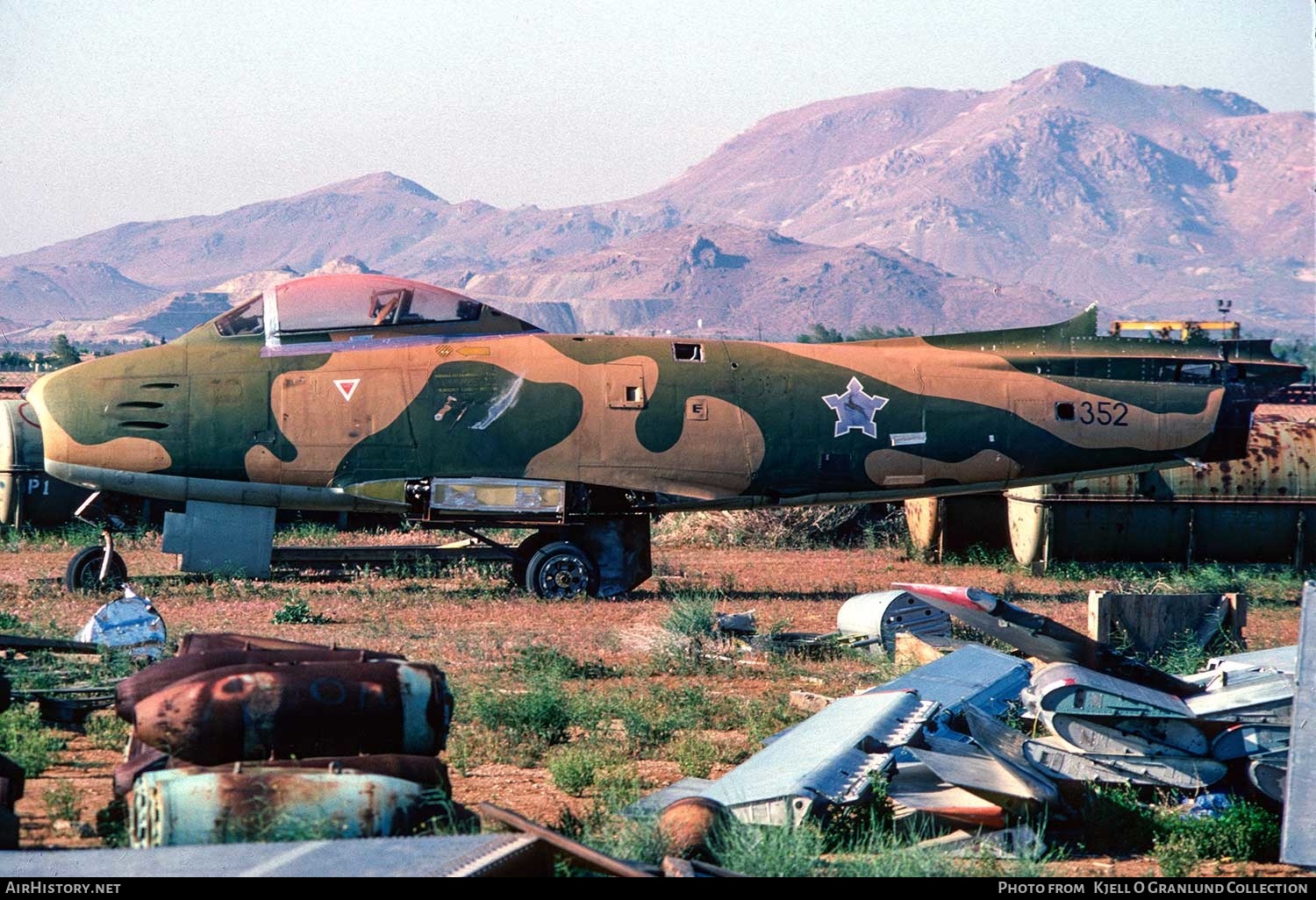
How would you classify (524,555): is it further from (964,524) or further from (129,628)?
(964,524)

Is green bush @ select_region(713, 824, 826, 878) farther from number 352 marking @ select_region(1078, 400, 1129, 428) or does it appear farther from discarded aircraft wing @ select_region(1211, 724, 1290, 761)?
number 352 marking @ select_region(1078, 400, 1129, 428)

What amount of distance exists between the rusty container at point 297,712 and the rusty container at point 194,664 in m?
0.18

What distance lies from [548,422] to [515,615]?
203 centimetres

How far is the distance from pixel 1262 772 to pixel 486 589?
9.11 meters

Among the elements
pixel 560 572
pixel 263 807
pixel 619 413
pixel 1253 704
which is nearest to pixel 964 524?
pixel 619 413

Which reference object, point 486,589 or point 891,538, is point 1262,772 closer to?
point 486,589

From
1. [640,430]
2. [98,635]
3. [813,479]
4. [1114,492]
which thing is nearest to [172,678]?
[98,635]

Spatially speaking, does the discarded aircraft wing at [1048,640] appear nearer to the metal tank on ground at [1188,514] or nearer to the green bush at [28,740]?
the green bush at [28,740]

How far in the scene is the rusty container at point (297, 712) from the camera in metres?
7.04

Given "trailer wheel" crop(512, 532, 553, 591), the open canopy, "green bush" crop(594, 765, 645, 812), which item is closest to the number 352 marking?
"trailer wheel" crop(512, 532, 553, 591)

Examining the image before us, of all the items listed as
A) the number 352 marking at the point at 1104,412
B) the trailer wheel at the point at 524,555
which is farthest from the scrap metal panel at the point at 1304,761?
the trailer wheel at the point at 524,555

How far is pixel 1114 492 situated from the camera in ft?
57.2

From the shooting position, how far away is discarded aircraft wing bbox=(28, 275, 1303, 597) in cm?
1410

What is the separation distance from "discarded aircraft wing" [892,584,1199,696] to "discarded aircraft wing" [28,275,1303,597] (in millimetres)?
5695
